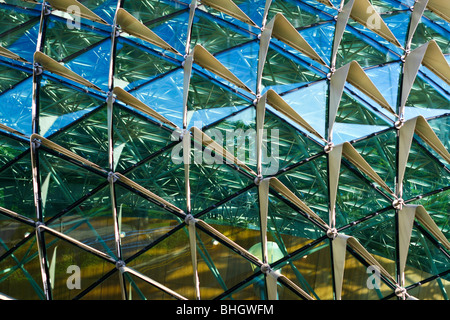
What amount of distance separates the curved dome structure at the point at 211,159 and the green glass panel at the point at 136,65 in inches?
2.4

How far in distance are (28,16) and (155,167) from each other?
6.95 metres

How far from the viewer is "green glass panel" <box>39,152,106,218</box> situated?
15.3 metres

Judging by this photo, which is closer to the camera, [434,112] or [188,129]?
[188,129]

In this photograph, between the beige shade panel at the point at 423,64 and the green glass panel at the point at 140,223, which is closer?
the green glass panel at the point at 140,223

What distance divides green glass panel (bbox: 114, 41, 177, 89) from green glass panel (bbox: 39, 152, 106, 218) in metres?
3.05

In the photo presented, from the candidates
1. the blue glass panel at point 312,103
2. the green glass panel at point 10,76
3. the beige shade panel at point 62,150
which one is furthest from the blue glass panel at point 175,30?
the beige shade panel at point 62,150

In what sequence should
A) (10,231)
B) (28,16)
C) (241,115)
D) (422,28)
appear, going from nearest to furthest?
(10,231), (241,115), (28,16), (422,28)

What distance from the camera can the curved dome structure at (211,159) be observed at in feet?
48.6

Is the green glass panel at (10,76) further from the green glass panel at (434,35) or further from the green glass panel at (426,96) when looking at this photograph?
the green glass panel at (434,35)

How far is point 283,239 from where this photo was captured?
49.7 feet

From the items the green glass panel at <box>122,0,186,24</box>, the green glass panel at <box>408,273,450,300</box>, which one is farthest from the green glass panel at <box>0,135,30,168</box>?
the green glass panel at <box>408,273,450,300</box>

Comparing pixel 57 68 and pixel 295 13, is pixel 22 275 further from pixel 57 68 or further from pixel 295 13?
pixel 295 13

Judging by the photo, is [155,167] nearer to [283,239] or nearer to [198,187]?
[198,187]
